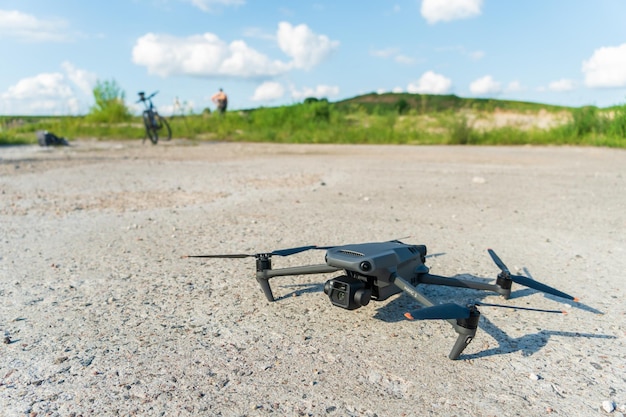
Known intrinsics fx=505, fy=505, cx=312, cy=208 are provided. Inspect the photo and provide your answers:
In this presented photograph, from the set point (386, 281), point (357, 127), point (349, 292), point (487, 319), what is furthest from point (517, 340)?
point (357, 127)

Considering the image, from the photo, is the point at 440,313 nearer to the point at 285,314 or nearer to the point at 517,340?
the point at 517,340

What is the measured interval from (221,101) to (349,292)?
19105 millimetres

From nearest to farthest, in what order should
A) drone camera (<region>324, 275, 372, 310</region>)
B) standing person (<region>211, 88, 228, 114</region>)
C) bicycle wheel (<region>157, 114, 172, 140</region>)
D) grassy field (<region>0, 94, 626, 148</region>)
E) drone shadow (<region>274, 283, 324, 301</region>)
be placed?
1. drone camera (<region>324, 275, 372, 310</region>)
2. drone shadow (<region>274, 283, 324, 301</region>)
3. grassy field (<region>0, 94, 626, 148</region>)
4. bicycle wheel (<region>157, 114, 172, 140</region>)
5. standing person (<region>211, 88, 228, 114</region>)

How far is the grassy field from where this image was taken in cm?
1314

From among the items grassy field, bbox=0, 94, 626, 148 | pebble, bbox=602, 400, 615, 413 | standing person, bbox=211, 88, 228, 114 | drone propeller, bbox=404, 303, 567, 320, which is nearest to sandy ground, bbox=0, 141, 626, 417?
pebble, bbox=602, 400, 615, 413

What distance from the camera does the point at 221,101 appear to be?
65.9ft

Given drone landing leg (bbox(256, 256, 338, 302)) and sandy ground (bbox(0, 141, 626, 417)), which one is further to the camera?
drone landing leg (bbox(256, 256, 338, 302))

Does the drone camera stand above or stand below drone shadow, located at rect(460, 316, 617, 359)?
above

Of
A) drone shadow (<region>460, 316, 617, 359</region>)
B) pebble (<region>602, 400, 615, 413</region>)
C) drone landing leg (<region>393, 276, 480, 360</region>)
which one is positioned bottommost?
pebble (<region>602, 400, 615, 413</region>)

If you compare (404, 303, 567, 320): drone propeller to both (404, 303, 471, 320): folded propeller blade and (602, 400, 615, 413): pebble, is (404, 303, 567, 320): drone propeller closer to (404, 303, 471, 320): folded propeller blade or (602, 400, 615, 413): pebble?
(404, 303, 471, 320): folded propeller blade

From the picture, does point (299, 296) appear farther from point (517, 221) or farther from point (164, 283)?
point (517, 221)

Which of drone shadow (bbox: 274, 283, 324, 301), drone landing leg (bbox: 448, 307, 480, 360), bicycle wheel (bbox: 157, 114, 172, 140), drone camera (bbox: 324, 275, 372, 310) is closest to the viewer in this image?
drone landing leg (bbox: 448, 307, 480, 360)

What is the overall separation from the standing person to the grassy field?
2.81 ft

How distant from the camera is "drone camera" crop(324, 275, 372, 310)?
1.93m
